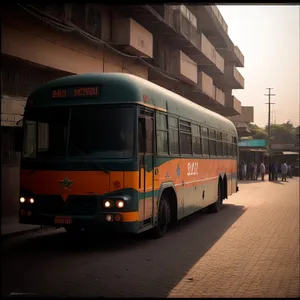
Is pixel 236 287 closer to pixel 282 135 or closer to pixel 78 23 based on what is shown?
pixel 78 23

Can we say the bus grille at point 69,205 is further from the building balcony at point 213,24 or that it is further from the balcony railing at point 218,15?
the balcony railing at point 218,15

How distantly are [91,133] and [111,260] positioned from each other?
2.13m

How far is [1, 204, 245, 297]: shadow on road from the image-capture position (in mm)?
5896

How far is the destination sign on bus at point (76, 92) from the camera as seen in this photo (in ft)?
26.7

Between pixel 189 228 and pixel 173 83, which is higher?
pixel 173 83

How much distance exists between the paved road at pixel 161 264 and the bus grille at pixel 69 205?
0.71m

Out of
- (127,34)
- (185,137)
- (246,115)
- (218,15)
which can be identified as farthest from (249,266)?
(246,115)

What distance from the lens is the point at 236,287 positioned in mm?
5984

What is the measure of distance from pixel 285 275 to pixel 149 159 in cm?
316

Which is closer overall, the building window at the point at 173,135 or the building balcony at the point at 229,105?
the building window at the point at 173,135

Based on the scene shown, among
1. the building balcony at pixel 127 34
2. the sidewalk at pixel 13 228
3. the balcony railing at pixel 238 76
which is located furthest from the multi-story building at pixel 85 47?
the balcony railing at pixel 238 76

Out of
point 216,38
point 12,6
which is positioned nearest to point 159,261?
point 12,6

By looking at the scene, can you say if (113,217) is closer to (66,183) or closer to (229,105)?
(66,183)

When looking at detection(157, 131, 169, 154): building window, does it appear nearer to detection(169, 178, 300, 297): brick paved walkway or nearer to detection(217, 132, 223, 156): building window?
detection(169, 178, 300, 297): brick paved walkway
